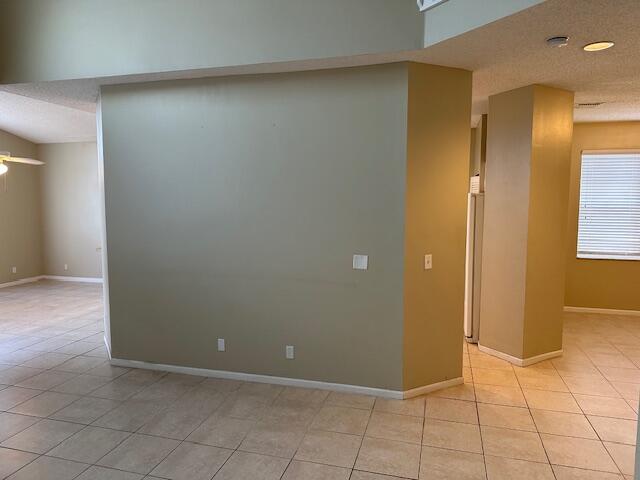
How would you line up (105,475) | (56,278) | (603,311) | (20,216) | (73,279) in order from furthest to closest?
1. (56,278)
2. (73,279)
3. (20,216)
4. (603,311)
5. (105,475)

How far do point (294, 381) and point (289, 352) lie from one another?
0.26m

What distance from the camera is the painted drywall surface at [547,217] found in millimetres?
4320

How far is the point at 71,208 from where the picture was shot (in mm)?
8789

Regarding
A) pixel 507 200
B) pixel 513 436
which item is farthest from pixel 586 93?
pixel 513 436

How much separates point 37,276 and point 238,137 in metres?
7.33

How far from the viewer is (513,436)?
3.13 m

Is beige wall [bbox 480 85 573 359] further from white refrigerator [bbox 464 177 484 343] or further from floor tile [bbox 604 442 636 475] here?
floor tile [bbox 604 442 636 475]

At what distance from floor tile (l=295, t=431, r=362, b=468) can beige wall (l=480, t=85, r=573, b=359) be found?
2311 millimetres

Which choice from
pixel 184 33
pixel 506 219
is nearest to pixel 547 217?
pixel 506 219

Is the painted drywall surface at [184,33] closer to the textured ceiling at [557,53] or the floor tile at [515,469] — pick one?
the textured ceiling at [557,53]

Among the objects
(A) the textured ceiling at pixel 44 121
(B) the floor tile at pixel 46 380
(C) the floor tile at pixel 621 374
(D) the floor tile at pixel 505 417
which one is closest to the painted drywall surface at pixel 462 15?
(D) the floor tile at pixel 505 417

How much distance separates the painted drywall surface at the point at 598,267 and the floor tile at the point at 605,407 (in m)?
3.17

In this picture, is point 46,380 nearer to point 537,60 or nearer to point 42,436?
point 42,436

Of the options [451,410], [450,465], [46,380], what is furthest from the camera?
[46,380]
